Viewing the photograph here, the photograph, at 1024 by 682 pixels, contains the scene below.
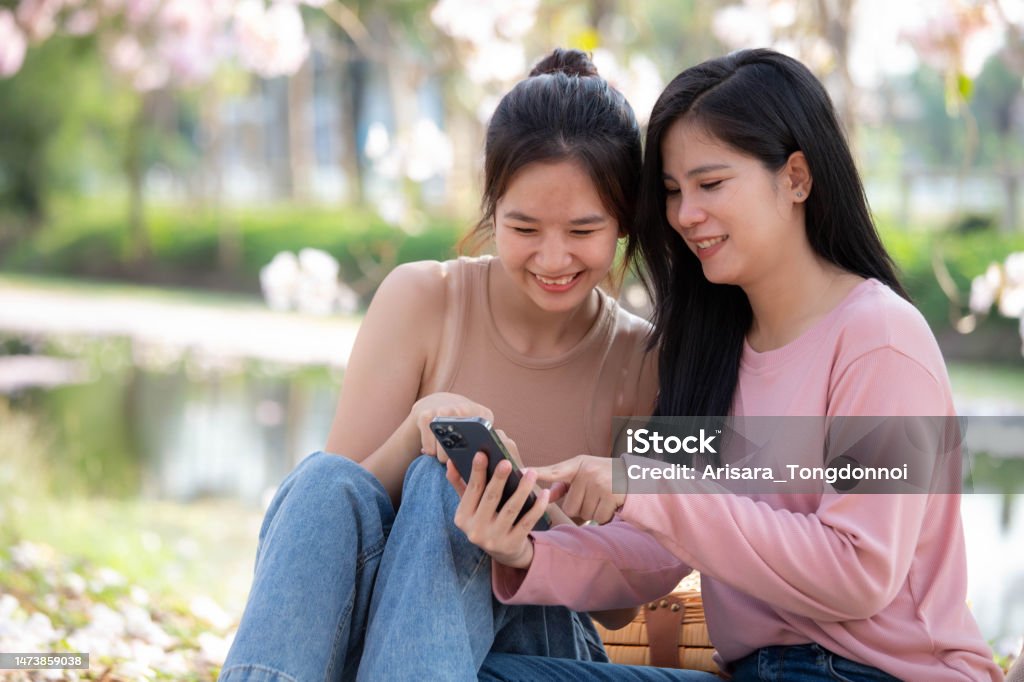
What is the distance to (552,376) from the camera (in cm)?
228

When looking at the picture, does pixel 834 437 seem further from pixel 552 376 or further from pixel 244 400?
pixel 244 400

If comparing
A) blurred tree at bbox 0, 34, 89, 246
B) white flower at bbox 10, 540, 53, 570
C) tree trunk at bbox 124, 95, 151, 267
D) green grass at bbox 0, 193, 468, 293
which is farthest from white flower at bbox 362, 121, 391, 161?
tree trunk at bbox 124, 95, 151, 267

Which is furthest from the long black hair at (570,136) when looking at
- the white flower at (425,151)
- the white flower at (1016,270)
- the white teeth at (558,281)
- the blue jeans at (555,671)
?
the white flower at (425,151)

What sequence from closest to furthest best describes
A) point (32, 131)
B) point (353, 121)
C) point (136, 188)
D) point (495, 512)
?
point (495, 512) < point (32, 131) < point (136, 188) < point (353, 121)

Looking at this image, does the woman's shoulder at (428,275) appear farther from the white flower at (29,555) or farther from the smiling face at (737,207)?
the white flower at (29,555)

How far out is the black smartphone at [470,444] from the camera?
64.6 inches

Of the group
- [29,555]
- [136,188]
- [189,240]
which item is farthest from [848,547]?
[136,188]

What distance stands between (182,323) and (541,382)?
1160 centimetres

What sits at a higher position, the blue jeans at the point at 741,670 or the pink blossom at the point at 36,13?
the pink blossom at the point at 36,13

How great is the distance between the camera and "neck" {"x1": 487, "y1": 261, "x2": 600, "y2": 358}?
2.29 metres

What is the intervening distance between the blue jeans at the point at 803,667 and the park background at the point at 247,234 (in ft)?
2.25

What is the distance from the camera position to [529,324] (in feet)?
7.54

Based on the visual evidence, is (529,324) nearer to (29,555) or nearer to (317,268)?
(317,268)

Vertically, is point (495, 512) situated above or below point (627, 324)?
below
